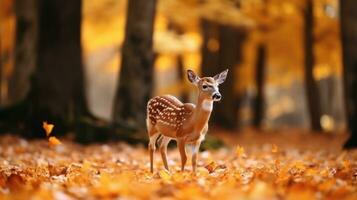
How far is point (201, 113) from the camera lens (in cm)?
711

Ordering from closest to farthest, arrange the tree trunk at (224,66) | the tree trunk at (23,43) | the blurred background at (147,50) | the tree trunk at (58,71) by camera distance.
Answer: the tree trunk at (58,71)
the blurred background at (147,50)
the tree trunk at (23,43)
the tree trunk at (224,66)

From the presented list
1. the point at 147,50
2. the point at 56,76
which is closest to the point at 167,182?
the point at 147,50

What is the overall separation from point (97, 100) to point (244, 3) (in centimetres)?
4004

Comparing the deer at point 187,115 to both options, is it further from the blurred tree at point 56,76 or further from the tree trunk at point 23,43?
Answer: the tree trunk at point 23,43

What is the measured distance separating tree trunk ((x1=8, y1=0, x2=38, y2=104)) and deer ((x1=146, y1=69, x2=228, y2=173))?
Result: 9.83m

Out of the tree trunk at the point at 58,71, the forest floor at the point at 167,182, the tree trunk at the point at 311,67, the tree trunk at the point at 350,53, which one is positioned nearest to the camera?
the forest floor at the point at 167,182

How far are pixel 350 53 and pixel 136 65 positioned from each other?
4.13 metres

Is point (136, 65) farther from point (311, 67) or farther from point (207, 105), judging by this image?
point (311, 67)

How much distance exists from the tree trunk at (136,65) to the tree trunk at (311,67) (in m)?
9.40

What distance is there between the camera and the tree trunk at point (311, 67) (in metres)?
21.6

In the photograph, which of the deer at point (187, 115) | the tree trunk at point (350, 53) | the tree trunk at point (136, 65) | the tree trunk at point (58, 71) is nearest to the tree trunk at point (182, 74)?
the tree trunk at point (58, 71)

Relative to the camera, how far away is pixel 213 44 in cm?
2586

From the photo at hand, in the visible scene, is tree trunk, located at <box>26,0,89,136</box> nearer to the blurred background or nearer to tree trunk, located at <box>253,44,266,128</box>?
the blurred background

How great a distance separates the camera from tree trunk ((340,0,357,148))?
40.9 feet
